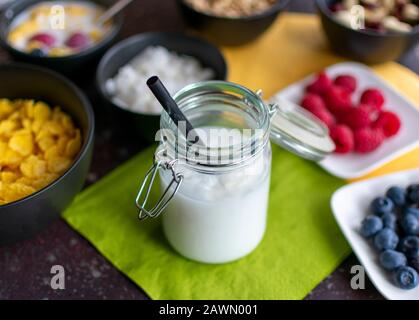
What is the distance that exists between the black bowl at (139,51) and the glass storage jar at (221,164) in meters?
0.17

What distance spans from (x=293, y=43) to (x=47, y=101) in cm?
57

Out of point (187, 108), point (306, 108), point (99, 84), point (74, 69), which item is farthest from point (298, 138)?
point (74, 69)

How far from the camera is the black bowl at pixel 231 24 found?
1.04 metres

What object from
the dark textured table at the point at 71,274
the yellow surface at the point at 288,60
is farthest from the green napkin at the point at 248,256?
the yellow surface at the point at 288,60

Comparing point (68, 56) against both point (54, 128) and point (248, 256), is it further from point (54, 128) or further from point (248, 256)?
point (248, 256)

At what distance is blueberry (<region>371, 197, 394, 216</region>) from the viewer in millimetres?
796

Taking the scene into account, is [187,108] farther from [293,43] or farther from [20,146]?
[293,43]

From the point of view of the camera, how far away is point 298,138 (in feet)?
2.35

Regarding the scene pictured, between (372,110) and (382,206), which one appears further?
(372,110)

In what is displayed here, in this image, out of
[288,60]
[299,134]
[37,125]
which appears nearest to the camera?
[299,134]

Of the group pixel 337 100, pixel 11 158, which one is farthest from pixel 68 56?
pixel 337 100

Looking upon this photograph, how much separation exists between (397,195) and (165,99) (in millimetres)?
427

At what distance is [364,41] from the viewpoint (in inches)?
40.2

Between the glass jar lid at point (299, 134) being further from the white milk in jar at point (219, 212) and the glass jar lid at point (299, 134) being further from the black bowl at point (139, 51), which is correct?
the black bowl at point (139, 51)
